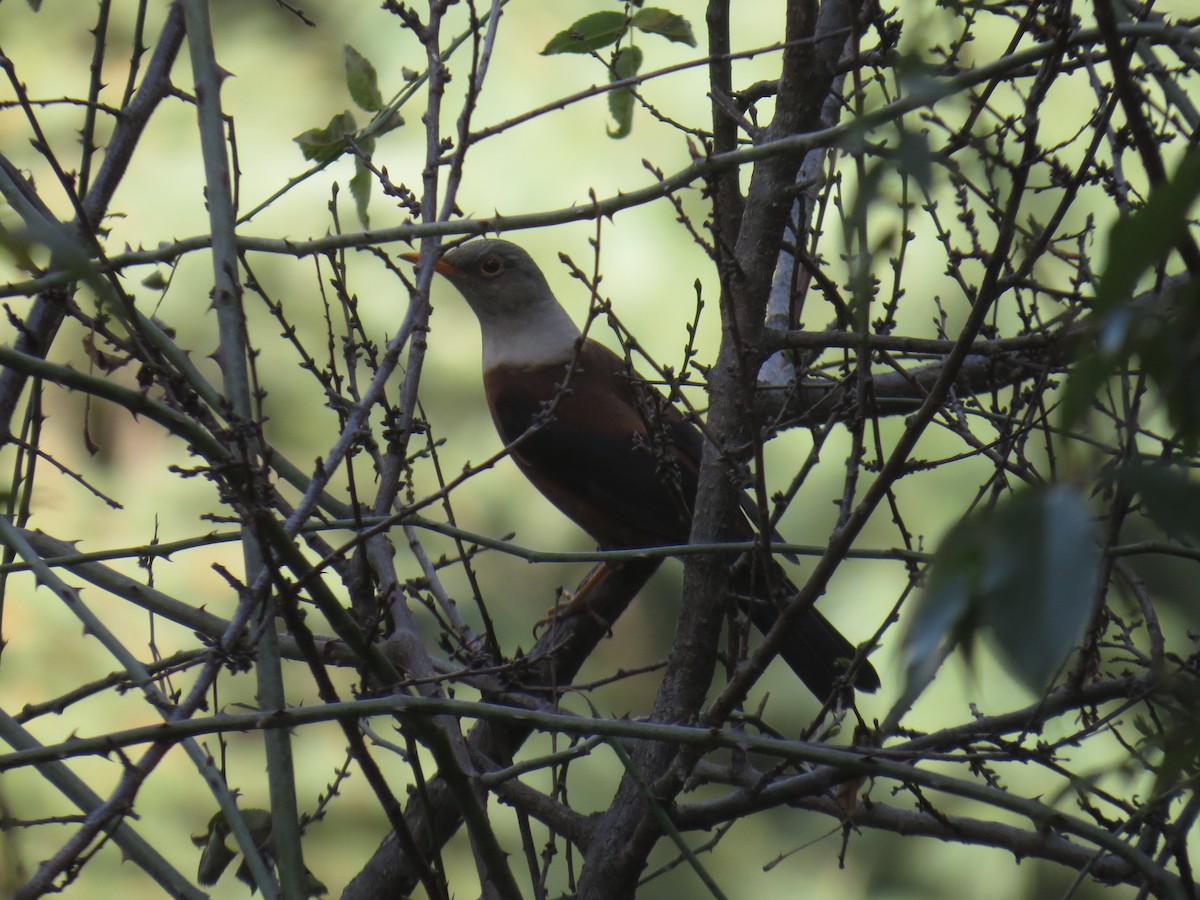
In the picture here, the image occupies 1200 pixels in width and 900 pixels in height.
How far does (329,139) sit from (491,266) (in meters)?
2.19

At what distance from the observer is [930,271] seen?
4.58 m

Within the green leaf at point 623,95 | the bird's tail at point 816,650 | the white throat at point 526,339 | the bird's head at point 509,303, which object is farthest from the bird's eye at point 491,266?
the green leaf at point 623,95

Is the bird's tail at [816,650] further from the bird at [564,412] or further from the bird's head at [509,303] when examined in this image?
the bird's head at [509,303]

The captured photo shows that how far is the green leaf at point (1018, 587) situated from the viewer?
0.58 meters

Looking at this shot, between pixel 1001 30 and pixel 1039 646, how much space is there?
466cm

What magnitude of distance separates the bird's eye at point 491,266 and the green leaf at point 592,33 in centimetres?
211

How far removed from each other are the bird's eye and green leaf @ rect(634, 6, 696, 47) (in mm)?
2154

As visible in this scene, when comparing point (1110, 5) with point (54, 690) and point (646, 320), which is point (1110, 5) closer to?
point (646, 320)

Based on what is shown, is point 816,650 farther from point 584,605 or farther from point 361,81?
point 361,81

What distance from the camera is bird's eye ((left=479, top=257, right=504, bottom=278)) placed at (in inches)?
169

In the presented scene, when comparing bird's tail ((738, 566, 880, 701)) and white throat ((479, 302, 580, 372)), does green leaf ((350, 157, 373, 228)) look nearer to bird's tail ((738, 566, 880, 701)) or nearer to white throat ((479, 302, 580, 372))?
bird's tail ((738, 566, 880, 701))

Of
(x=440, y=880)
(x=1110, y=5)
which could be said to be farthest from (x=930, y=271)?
(x=1110, y=5)

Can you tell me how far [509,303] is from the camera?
4418 millimetres

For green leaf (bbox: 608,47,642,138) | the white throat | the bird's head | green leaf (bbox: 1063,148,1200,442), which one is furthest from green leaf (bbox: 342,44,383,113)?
the white throat
